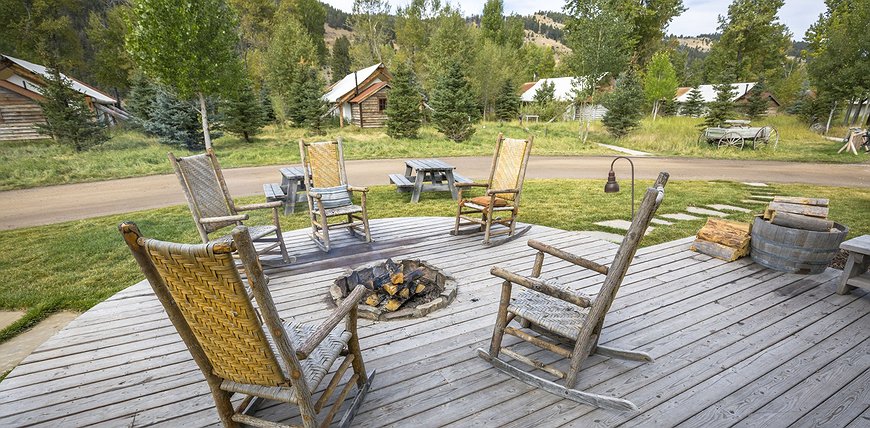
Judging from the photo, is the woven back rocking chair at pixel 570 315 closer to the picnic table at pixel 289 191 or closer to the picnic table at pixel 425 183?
the picnic table at pixel 425 183

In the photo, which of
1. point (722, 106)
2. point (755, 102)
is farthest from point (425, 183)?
point (755, 102)

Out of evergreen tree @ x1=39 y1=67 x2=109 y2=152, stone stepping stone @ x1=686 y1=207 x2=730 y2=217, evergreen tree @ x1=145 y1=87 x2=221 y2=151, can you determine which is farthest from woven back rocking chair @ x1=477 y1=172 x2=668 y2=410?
evergreen tree @ x1=39 y1=67 x2=109 y2=152

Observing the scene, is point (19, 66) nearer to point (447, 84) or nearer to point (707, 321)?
point (447, 84)

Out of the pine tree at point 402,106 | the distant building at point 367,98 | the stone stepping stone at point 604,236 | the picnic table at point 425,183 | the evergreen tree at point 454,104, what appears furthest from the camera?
the distant building at point 367,98

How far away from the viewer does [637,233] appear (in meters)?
1.90

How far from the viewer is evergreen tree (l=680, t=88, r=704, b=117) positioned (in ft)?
102

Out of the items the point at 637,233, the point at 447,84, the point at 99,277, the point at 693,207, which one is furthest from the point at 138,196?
the point at 447,84

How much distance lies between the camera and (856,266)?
3.22 meters

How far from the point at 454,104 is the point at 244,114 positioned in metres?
9.45

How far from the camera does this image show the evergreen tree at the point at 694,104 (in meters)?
31.1

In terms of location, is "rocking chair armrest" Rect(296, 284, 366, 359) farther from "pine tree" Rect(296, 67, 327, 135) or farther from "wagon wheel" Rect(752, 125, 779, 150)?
"pine tree" Rect(296, 67, 327, 135)

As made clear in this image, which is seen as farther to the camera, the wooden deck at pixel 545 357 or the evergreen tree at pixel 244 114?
the evergreen tree at pixel 244 114

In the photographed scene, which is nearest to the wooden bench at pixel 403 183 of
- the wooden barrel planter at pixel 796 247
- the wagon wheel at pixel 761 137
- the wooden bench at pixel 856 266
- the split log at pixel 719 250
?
the split log at pixel 719 250

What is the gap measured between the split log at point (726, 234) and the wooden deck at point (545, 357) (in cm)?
43
